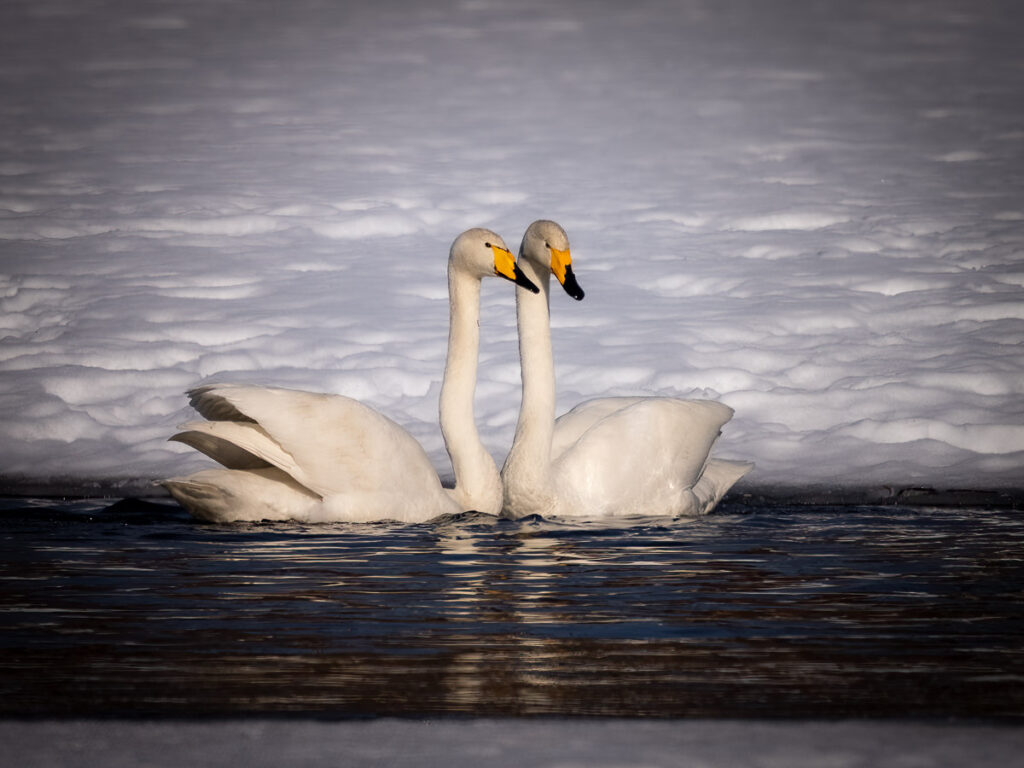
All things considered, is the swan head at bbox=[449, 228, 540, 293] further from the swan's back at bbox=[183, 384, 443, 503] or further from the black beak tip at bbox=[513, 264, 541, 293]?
the swan's back at bbox=[183, 384, 443, 503]

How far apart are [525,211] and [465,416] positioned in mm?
7799

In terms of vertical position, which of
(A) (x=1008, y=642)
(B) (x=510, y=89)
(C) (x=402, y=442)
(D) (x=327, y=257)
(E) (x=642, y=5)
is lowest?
(A) (x=1008, y=642)

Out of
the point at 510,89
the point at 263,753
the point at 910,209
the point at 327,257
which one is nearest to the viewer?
the point at 263,753

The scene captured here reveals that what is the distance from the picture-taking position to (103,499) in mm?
8258

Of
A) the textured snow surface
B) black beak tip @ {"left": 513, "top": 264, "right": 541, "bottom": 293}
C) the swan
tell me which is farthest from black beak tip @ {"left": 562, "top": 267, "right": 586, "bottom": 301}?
the textured snow surface

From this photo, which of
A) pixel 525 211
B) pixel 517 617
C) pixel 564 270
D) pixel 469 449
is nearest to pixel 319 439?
pixel 469 449

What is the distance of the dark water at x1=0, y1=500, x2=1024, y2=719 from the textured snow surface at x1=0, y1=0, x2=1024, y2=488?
1.80m

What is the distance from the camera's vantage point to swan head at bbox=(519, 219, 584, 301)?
7.82 meters

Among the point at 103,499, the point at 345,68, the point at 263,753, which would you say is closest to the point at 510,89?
the point at 345,68

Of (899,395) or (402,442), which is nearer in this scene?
(402,442)

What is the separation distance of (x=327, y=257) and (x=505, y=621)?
9.74 metres

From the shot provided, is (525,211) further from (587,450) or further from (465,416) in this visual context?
(587,450)

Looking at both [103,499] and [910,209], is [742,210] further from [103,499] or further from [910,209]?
[103,499]

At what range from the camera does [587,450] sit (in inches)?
314
